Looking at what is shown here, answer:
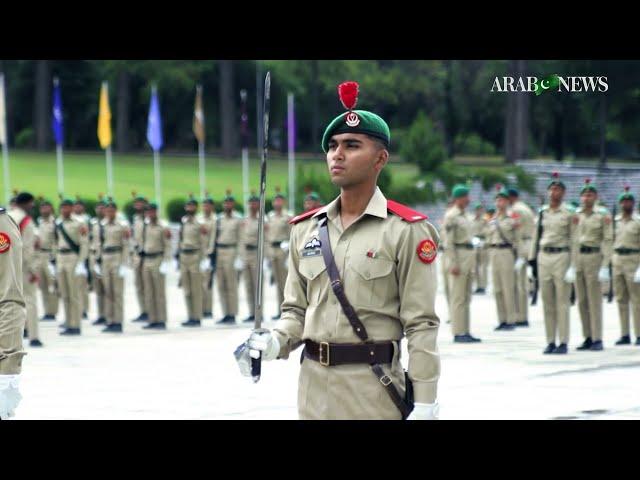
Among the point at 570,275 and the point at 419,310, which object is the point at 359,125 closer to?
the point at 419,310

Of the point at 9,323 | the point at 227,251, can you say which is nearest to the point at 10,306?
the point at 9,323

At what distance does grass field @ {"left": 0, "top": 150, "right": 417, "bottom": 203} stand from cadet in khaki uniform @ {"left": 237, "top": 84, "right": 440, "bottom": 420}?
4300 cm

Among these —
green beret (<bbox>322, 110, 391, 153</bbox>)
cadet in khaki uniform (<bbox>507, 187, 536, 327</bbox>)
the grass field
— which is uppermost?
the grass field

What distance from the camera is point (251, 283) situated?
73.6 feet

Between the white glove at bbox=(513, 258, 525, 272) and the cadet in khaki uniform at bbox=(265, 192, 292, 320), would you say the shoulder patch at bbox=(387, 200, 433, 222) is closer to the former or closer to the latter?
the white glove at bbox=(513, 258, 525, 272)

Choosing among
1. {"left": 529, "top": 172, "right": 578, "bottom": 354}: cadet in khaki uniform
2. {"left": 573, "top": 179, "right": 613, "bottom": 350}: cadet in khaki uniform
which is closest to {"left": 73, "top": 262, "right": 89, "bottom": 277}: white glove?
{"left": 529, "top": 172, "right": 578, "bottom": 354}: cadet in khaki uniform

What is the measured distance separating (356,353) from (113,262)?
52.3ft

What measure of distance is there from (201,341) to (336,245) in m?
12.9

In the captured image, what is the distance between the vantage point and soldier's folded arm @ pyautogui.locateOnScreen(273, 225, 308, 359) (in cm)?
539

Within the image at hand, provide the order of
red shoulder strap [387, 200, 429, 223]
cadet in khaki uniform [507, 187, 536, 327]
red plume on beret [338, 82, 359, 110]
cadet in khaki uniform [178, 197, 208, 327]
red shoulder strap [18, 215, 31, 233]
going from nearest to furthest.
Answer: red shoulder strap [387, 200, 429, 223] < red plume on beret [338, 82, 359, 110] < red shoulder strap [18, 215, 31, 233] < cadet in khaki uniform [507, 187, 536, 327] < cadet in khaki uniform [178, 197, 208, 327]

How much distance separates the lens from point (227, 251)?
2217 centimetres

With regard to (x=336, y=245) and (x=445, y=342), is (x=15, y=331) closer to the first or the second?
(x=336, y=245)

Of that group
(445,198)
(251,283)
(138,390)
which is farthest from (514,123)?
(138,390)

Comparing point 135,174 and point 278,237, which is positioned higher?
point 135,174
